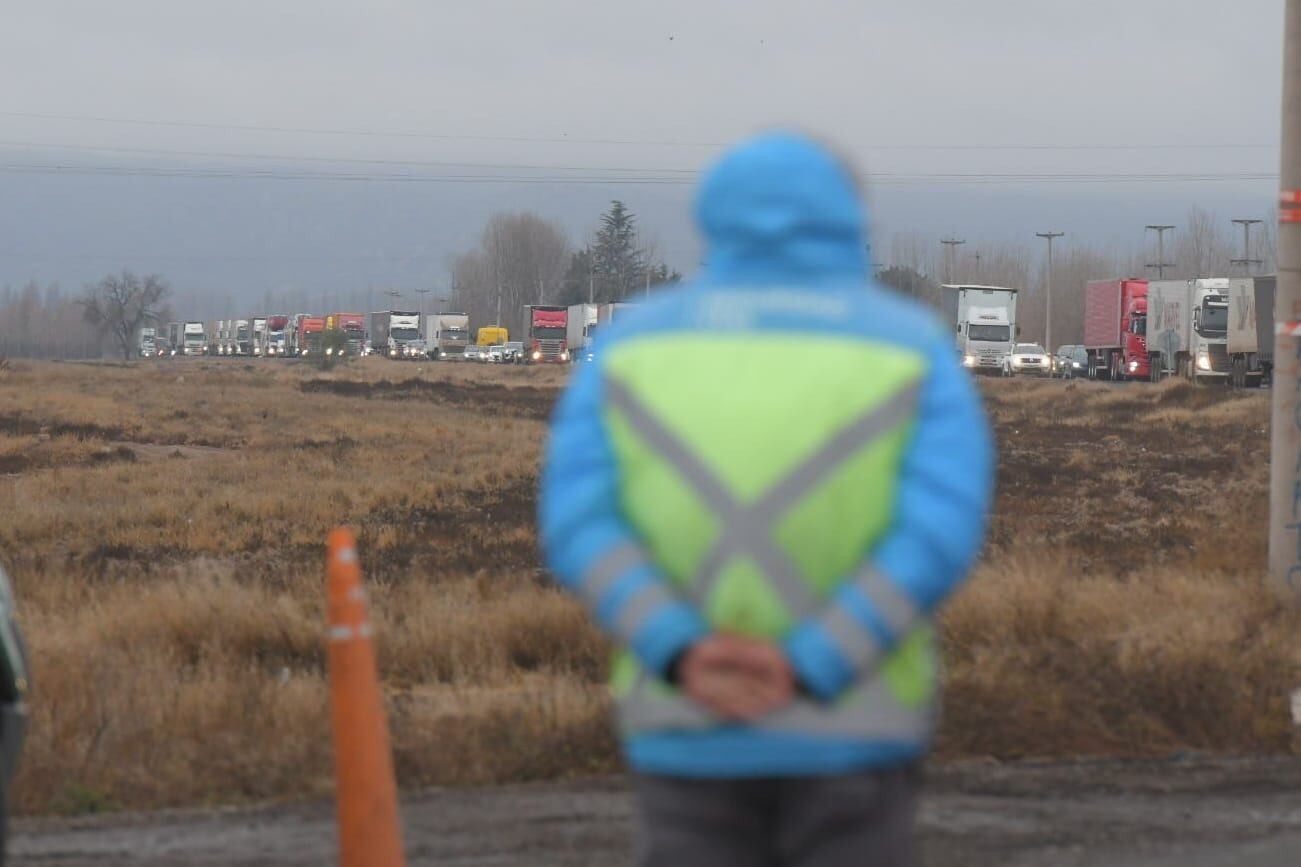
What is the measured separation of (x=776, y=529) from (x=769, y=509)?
0.03m

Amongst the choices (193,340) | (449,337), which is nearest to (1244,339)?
(449,337)

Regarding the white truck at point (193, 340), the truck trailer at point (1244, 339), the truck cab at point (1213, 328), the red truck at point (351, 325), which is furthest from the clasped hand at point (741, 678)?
the white truck at point (193, 340)

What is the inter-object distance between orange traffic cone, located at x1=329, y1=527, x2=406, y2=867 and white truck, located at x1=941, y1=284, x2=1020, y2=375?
67518 millimetres

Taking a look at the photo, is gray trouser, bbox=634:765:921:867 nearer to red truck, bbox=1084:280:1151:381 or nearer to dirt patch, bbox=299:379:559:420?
dirt patch, bbox=299:379:559:420

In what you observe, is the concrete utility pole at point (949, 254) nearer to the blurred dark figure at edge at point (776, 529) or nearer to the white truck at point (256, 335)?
the white truck at point (256, 335)

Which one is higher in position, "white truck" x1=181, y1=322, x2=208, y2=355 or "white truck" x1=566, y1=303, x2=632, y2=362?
"white truck" x1=566, y1=303, x2=632, y2=362

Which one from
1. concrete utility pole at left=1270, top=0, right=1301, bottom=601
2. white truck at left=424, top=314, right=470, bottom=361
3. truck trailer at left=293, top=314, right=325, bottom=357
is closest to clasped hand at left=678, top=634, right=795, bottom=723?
concrete utility pole at left=1270, top=0, right=1301, bottom=601

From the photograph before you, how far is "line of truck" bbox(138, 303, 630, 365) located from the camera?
106m

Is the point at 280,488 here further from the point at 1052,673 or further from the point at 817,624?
the point at 817,624

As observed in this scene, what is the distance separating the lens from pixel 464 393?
62312 millimetres

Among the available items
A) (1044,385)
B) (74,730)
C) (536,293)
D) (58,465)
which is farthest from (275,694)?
(536,293)

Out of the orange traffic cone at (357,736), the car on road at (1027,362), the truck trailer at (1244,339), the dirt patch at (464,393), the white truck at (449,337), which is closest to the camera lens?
the orange traffic cone at (357,736)

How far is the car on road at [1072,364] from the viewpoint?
81781 millimetres

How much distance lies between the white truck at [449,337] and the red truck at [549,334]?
57.3 feet
